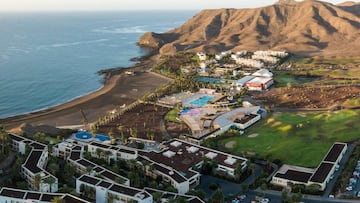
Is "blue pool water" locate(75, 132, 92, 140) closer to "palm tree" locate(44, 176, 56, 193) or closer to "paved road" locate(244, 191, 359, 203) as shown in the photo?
"palm tree" locate(44, 176, 56, 193)

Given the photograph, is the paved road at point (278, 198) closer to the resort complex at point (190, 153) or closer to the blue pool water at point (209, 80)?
the resort complex at point (190, 153)

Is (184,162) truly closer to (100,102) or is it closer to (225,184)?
(225,184)

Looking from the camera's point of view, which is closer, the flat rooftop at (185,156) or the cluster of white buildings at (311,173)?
the cluster of white buildings at (311,173)

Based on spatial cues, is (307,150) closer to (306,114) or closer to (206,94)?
(306,114)

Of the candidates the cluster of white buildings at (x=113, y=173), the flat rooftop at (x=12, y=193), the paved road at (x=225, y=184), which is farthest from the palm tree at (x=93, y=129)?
the flat rooftop at (x=12, y=193)

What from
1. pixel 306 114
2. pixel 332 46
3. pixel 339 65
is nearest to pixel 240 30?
pixel 332 46

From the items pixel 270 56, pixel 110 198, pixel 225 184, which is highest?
pixel 110 198

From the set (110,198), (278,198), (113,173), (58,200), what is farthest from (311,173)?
(58,200)
